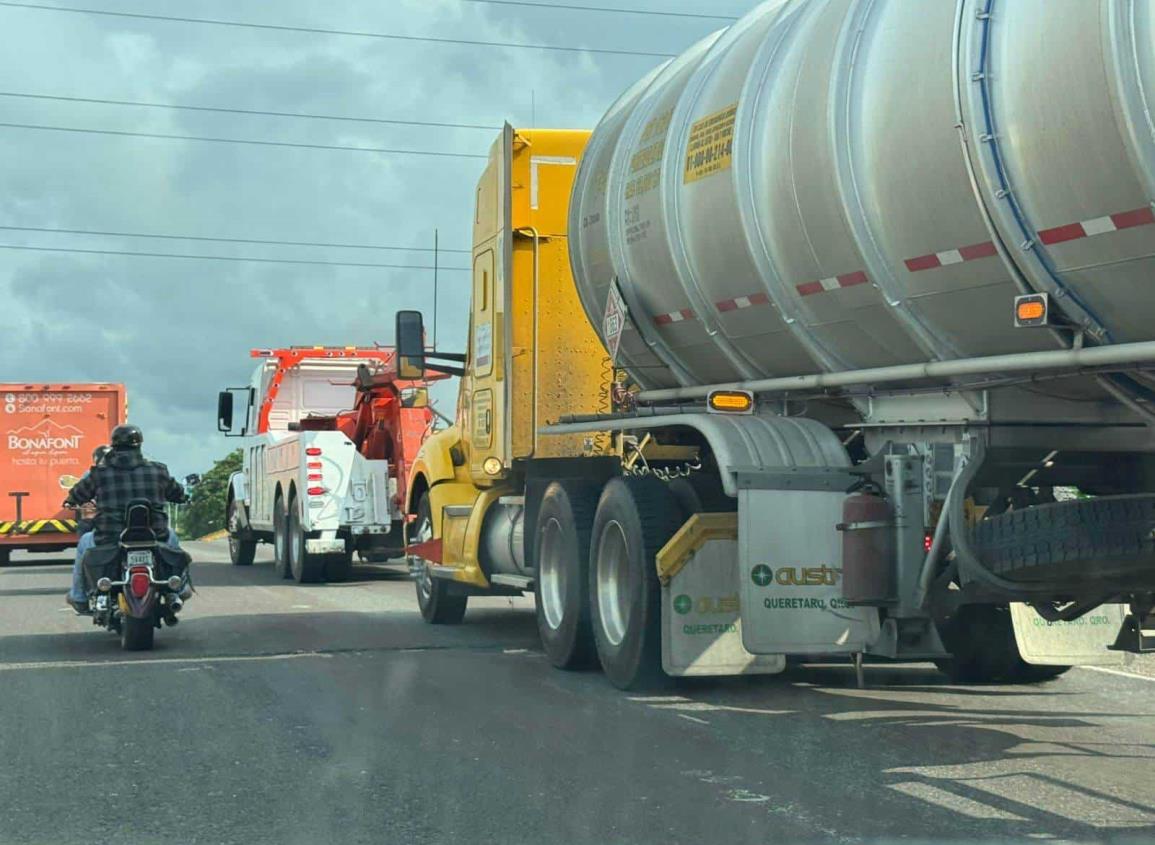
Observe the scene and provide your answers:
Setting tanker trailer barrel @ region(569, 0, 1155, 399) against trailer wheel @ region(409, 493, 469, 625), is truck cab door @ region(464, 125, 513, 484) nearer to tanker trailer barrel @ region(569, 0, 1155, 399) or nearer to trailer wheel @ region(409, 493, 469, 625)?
trailer wheel @ region(409, 493, 469, 625)

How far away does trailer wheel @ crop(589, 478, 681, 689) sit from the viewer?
9852 mm

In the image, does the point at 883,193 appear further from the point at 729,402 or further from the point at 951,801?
the point at 951,801

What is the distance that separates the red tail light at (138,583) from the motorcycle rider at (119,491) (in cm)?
34

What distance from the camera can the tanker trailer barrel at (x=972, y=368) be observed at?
6844mm

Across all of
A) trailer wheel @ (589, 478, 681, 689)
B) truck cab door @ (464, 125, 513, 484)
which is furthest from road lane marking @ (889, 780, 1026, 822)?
truck cab door @ (464, 125, 513, 484)

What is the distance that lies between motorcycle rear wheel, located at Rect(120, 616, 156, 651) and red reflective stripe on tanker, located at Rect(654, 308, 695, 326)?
4425 millimetres

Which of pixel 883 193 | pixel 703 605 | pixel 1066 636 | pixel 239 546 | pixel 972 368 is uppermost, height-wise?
pixel 883 193

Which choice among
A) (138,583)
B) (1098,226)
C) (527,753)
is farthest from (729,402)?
(138,583)

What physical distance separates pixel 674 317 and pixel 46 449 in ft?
55.1

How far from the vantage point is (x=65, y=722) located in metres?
9.09

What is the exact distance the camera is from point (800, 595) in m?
8.84

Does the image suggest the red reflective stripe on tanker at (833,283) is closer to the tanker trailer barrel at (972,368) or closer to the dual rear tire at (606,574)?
the tanker trailer barrel at (972,368)

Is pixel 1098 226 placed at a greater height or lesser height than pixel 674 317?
lesser

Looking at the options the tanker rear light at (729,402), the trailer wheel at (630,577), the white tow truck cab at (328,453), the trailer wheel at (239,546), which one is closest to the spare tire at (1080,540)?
the tanker rear light at (729,402)
